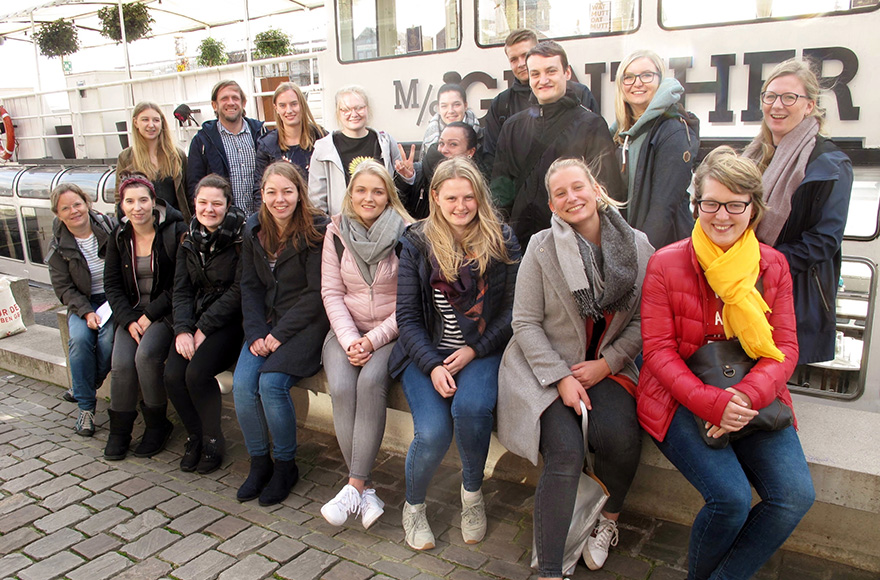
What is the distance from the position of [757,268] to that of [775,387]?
44cm

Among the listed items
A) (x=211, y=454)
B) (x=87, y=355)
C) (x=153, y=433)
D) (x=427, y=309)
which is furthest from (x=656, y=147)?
(x=87, y=355)

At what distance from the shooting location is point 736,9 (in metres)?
3.98

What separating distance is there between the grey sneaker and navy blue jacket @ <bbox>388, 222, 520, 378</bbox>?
2397 millimetres

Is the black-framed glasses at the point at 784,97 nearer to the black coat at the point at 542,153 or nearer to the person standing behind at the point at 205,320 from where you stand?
the black coat at the point at 542,153

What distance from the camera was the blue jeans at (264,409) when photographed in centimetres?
337

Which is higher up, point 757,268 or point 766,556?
point 757,268

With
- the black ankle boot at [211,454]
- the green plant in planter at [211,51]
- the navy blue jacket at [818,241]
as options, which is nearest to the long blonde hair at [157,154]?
the black ankle boot at [211,454]

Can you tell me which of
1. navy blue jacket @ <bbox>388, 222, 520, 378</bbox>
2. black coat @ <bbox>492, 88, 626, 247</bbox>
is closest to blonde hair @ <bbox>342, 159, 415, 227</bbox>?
navy blue jacket @ <bbox>388, 222, 520, 378</bbox>

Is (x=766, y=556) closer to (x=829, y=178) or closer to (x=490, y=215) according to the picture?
(x=829, y=178)

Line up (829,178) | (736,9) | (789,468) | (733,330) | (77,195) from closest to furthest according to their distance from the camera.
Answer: (789,468) < (733,330) < (829,178) < (736,9) < (77,195)

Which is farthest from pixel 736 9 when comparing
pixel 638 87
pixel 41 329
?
pixel 41 329

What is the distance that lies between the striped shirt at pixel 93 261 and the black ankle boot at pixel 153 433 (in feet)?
3.42

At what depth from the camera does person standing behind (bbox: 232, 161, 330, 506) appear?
3389 mm

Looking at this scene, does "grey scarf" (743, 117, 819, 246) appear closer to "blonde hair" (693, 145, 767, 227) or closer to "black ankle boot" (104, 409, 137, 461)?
"blonde hair" (693, 145, 767, 227)
